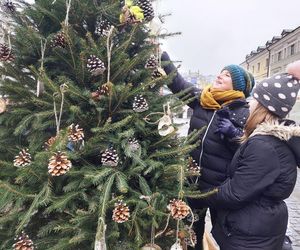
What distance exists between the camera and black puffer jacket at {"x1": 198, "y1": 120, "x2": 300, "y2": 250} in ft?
6.36

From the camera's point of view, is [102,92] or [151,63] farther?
[151,63]

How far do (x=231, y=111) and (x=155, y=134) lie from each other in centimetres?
79

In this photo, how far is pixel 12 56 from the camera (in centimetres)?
198

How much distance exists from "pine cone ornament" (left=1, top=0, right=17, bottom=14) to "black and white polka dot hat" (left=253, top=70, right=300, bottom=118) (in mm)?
1553

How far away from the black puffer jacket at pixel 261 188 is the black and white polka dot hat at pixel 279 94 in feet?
0.38

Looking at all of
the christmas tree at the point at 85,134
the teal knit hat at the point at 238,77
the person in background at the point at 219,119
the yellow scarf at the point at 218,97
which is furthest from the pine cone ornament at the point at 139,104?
the teal knit hat at the point at 238,77

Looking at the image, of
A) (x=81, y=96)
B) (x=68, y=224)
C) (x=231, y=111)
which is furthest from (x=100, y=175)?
(x=231, y=111)

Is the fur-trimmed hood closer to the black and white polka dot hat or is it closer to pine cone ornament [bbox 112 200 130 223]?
the black and white polka dot hat

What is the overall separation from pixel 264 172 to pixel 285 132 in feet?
0.84

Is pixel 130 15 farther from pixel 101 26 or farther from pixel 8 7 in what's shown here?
pixel 8 7

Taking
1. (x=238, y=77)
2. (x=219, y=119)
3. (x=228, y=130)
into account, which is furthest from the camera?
(x=238, y=77)

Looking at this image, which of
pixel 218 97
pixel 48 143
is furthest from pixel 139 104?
pixel 218 97

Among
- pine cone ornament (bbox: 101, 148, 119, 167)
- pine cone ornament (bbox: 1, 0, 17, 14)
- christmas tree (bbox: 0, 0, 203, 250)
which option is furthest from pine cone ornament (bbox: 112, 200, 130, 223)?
pine cone ornament (bbox: 1, 0, 17, 14)

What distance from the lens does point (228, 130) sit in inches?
93.0
